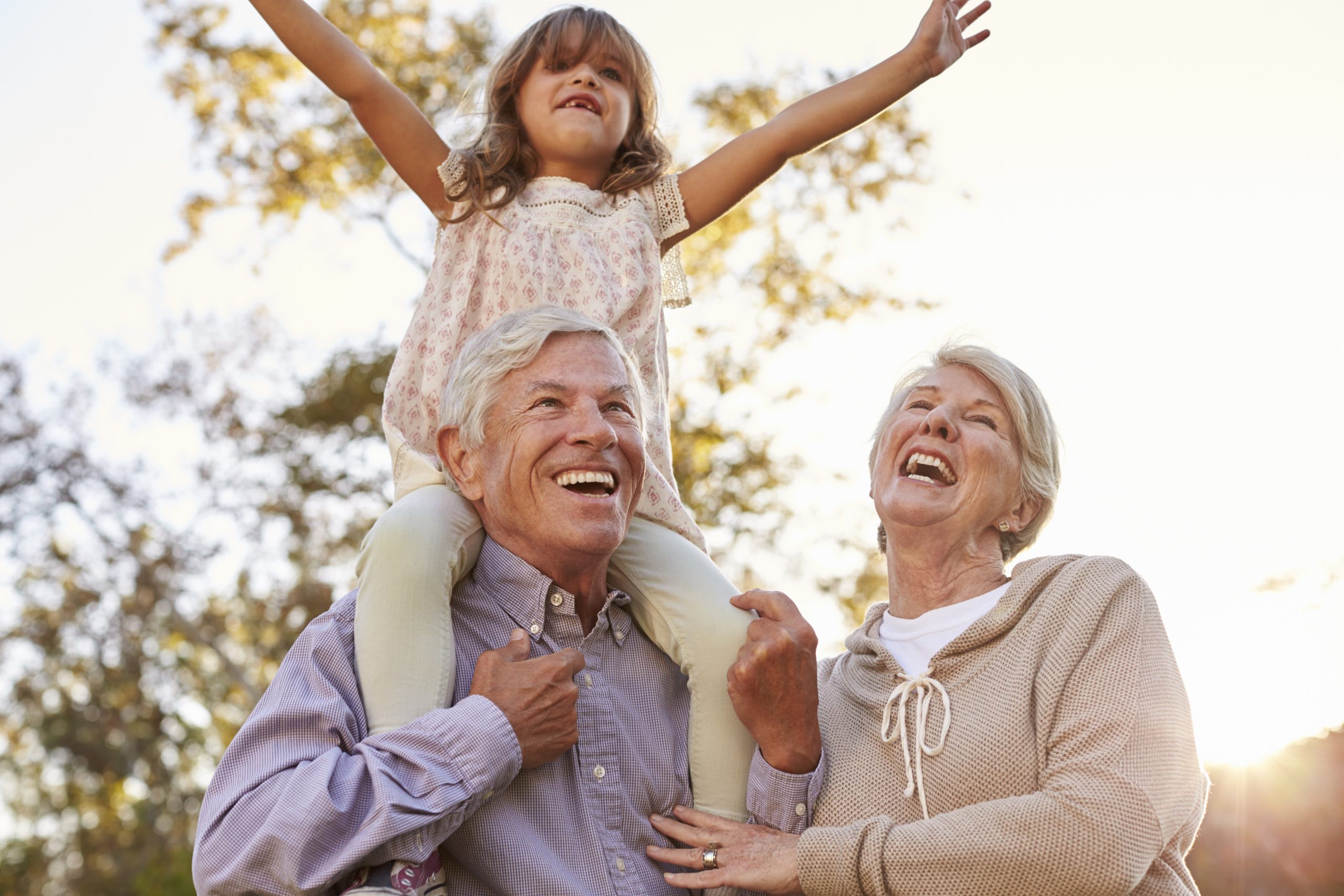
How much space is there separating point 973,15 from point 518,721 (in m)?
2.44

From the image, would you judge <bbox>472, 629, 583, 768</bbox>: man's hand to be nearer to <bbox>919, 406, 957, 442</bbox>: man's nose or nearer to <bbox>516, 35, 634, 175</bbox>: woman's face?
<bbox>919, 406, 957, 442</bbox>: man's nose

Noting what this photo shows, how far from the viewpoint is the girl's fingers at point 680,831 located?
2.81m

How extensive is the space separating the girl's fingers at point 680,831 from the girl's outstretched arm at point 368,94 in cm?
185

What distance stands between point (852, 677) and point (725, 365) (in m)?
10.1

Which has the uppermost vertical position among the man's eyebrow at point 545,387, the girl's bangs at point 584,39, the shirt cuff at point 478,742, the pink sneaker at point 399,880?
the girl's bangs at point 584,39

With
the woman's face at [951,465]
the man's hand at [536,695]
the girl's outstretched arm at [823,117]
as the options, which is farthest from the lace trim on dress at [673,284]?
the man's hand at [536,695]

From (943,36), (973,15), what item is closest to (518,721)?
(943,36)

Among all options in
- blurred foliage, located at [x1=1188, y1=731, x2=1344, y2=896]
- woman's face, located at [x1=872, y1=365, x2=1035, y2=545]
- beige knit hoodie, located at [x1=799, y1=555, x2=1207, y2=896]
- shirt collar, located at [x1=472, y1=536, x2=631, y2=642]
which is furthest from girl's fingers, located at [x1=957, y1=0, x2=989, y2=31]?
blurred foliage, located at [x1=1188, y1=731, x2=1344, y2=896]

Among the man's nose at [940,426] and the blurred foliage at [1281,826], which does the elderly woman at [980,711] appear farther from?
the blurred foliage at [1281,826]

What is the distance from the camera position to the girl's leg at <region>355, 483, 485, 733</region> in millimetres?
2619

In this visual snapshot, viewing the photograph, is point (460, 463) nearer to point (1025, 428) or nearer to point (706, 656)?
point (706, 656)

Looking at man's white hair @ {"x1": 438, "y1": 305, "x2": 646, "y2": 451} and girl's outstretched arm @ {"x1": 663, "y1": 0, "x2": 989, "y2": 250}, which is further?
girl's outstretched arm @ {"x1": 663, "y1": 0, "x2": 989, "y2": 250}

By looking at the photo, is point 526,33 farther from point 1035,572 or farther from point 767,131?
point 1035,572

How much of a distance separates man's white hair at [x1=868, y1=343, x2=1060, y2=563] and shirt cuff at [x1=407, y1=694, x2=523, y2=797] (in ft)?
4.73
